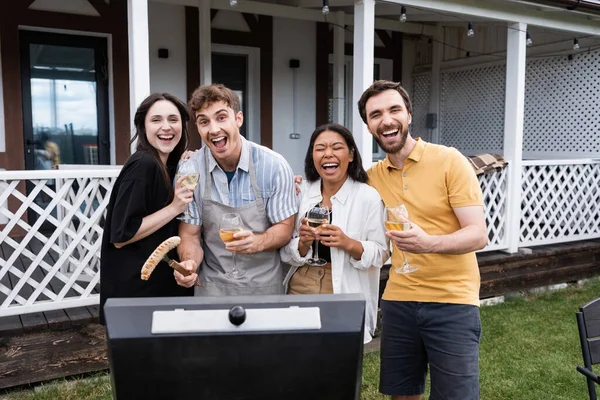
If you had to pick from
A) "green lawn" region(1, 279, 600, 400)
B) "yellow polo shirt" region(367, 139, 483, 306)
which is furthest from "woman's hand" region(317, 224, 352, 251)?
"green lawn" region(1, 279, 600, 400)

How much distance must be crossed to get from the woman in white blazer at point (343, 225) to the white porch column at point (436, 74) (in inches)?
277

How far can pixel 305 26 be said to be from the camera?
755 centimetres

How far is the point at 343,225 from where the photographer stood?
204 centimetres

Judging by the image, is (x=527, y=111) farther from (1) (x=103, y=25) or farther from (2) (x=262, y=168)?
(2) (x=262, y=168)

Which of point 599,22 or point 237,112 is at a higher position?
point 599,22

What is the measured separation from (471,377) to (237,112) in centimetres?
131

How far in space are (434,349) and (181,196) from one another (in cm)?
111

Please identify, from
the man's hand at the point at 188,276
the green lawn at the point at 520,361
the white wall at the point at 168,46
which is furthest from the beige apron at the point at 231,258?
the white wall at the point at 168,46

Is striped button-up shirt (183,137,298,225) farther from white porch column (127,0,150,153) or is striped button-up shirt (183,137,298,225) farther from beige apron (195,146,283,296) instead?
white porch column (127,0,150,153)

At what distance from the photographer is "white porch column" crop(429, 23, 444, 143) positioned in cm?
846

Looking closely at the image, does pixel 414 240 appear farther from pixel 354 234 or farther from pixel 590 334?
pixel 590 334

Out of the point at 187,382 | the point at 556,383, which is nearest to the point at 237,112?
the point at 187,382

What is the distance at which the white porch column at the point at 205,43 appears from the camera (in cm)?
630

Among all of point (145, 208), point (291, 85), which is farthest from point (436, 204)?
point (291, 85)
